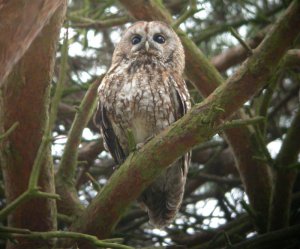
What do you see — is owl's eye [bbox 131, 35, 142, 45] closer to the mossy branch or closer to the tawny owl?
the tawny owl

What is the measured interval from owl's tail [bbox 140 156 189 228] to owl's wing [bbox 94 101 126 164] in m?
0.27

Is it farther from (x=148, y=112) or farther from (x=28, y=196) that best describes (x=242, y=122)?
(x=148, y=112)

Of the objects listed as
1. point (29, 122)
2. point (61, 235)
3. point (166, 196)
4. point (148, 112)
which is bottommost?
point (61, 235)

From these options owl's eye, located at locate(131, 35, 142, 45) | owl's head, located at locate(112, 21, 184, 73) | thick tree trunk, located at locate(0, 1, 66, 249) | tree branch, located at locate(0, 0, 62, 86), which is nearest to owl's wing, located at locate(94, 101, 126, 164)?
owl's head, located at locate(112, 21, 184, 73)

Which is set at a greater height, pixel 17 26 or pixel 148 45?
pixel 148 45

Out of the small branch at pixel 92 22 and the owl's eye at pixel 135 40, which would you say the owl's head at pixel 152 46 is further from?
the small branch at pixel 92 22

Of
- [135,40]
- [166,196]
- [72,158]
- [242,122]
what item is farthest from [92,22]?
[242,122]

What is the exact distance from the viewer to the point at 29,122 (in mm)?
2283

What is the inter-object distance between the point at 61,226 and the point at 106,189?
107 cm

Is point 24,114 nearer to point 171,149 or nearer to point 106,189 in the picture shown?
point 106,189

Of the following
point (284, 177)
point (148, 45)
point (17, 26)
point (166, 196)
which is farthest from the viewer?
point (148, 45)

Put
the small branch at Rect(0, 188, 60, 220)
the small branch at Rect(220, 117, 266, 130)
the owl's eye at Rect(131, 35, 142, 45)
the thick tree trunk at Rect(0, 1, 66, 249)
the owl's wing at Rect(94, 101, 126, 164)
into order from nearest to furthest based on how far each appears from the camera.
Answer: the small branch at Rect(0, 188, 60, 220)
the small branch at Rect(220, 117, 266, 130)
the thick tree trunk at Rect(0, 1, 66, 249)
the owl's wing at Rect(94, 101, 126, 164)
the owl's eye at Rect(131, 35, 142, 45)

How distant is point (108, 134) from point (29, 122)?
1.09 meters

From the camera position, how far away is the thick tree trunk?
2.17 meters
